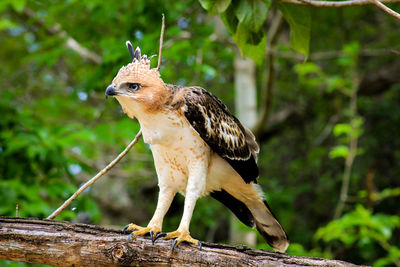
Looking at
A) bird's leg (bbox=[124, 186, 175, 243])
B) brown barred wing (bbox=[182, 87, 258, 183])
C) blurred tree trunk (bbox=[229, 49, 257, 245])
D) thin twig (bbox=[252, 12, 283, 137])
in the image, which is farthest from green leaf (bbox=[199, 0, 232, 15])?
blurred tree trunk (bbox=[229, 49, 257, 245])

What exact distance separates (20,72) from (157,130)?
6.12m

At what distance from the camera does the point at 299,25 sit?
2875 mm

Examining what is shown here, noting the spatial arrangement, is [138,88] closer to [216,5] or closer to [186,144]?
[186,144]

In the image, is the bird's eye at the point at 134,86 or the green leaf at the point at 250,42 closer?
the bird's eye at the point at 134,86

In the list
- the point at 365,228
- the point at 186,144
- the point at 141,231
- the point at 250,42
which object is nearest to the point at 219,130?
the point at 186,144

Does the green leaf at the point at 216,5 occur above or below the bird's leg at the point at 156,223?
above

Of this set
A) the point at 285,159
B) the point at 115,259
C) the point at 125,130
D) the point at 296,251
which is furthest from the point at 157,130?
the point at 285,159

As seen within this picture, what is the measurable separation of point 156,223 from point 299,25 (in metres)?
1.50

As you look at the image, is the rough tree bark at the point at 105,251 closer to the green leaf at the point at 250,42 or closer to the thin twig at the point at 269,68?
the green leaf at the point at 250,42

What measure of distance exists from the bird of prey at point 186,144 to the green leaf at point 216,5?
1.52 ft

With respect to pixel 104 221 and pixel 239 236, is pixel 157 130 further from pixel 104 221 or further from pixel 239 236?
pixel 104 221

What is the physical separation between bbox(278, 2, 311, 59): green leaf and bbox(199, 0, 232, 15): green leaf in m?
0.46

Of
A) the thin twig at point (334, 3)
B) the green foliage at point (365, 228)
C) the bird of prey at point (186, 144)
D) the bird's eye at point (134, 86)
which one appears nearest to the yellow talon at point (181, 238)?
the bird of prey at point (186, 144)

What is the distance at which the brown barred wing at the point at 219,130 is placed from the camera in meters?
2.87
